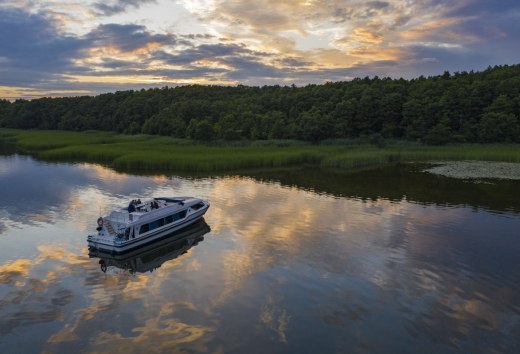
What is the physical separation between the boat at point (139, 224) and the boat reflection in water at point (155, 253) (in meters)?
0.41

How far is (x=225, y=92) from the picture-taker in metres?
194

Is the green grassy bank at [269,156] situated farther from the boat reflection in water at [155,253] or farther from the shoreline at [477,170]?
the boat reflection in water at [155,253]

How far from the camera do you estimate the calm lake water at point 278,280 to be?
61.8 feet

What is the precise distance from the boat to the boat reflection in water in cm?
41

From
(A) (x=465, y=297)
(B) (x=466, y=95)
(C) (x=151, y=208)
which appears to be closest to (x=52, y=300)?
(C) (x=151, y=208)

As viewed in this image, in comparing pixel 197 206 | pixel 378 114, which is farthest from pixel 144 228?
pixel 378 114

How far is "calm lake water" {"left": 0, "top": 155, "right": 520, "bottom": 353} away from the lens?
61.8ft

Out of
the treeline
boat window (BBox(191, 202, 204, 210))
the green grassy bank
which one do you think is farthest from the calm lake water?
the treeline

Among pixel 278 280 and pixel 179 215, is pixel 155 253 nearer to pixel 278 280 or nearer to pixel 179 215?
pixel 179 215

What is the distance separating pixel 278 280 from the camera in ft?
81.6

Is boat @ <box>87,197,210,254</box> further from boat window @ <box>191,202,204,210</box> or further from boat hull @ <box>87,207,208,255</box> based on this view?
boat window @ <box>191,202,204,210</box>

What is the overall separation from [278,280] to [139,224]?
12.9 metres

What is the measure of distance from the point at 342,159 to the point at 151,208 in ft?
154

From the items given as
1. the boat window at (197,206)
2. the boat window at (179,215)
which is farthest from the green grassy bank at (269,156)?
the boat window at (179,215)
